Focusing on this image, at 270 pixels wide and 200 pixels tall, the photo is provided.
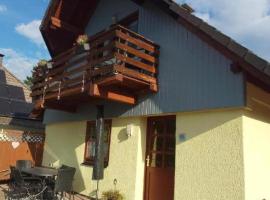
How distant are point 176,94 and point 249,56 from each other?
2.14 m

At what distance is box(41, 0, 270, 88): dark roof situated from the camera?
241 inches

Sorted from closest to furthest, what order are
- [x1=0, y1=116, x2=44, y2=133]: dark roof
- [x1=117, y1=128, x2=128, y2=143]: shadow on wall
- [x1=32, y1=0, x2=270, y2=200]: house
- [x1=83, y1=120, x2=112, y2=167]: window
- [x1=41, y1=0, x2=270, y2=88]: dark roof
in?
[x1=41, y1=0, x2=270, y2=88]: dark roof < [x1=32, y1=0, x2=270, y2=200]: house < [x1=117, y1=128, x2=128, y2=143]: shadow on wall < [x1=83, y1=120, x2=112, y2=167]: window < [x1=0, y1=116, x2=44, y2=133]: dark roof

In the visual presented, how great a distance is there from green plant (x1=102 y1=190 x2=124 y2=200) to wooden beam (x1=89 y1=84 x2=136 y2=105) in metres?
2.46

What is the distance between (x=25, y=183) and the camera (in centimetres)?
911

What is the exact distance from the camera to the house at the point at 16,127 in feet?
41.0

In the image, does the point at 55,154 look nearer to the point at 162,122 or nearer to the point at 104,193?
the point at 104,193

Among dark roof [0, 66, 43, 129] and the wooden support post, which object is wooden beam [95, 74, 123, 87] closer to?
the wooden support post

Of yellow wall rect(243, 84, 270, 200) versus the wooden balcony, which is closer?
yellow wall rect(243, 84, 270, 200)

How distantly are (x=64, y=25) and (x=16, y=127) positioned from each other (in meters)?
6.38

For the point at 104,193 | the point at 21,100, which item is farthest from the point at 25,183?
the point at 21,100

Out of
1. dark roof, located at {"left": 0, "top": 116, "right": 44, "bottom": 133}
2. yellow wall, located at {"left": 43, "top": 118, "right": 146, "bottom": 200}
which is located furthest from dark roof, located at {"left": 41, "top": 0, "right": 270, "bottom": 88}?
→ dark roof, located at {"left": 0, "top": 116, "right": 44, "bottom": 133}

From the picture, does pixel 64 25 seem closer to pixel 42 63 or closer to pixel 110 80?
pixel 42 63

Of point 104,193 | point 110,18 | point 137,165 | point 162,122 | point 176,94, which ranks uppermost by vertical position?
point 110,18

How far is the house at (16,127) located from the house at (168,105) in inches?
110
